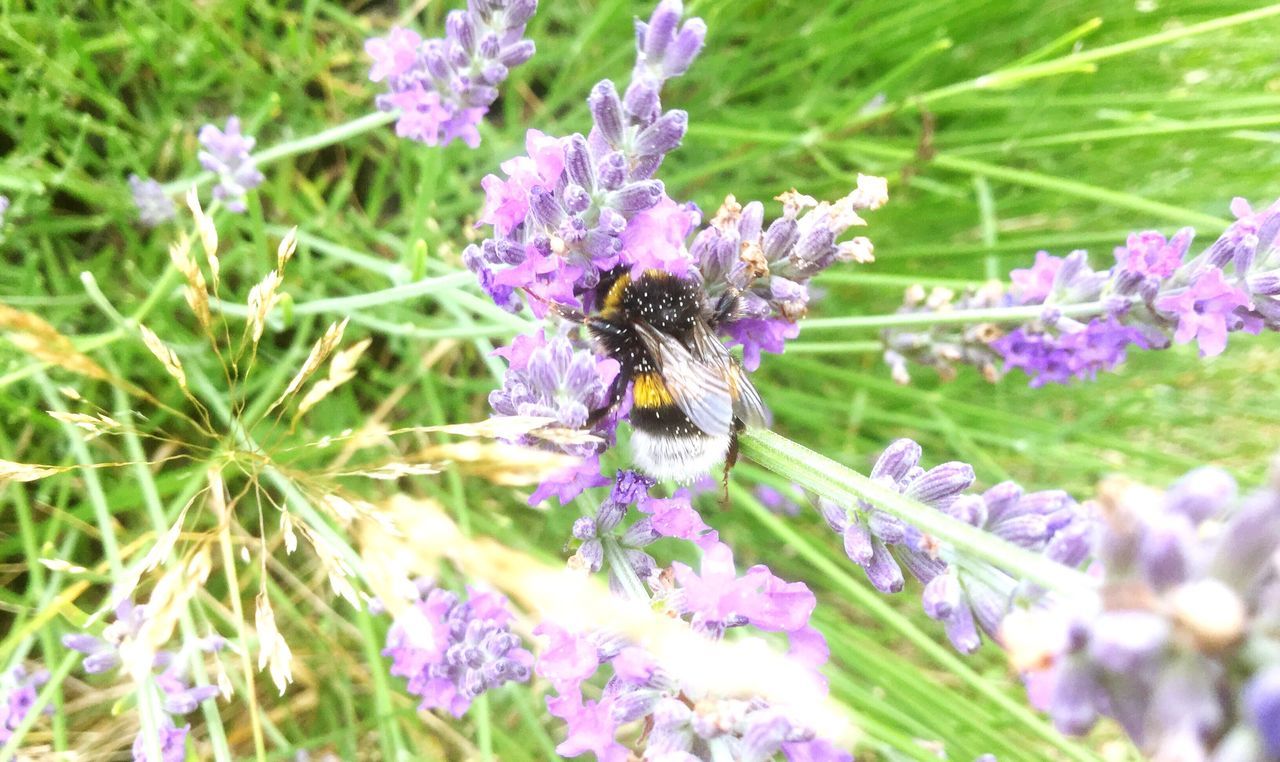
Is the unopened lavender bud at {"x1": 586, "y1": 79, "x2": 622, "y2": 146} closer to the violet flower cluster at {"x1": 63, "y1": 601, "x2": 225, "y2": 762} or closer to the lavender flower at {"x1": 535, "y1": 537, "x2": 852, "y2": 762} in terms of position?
the lavender flower at {"x1": 535, "y1": 537, "x2": 852, "y2": 762}

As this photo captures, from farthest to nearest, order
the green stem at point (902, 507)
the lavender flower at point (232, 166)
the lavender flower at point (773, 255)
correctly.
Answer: the lavender flower at point (232, 166), the lavender flower at point (773, 255), the green stem at point (902, 507)

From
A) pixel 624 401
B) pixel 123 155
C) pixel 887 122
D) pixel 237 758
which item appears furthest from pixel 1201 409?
pixel 123 155

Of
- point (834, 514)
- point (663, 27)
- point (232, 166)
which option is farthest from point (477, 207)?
point (834, 514)

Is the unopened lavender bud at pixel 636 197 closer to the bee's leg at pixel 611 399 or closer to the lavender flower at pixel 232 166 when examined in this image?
the bee's leg at pixel 611 399

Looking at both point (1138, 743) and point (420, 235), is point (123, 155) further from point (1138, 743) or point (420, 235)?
point (1138, 743)

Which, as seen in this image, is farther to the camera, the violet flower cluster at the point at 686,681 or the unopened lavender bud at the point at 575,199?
the unopened lavender bud at the point at 575,199

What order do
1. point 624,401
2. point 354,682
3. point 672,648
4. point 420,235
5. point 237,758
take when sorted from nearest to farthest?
point 672,648 → point 624,401 → point 420,235 → point 237,758 → point 354,682

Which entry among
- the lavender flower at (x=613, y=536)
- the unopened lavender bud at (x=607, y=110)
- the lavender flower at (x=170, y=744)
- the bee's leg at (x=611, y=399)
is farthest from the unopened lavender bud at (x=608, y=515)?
the lavender flower at (x=170, y=744)
